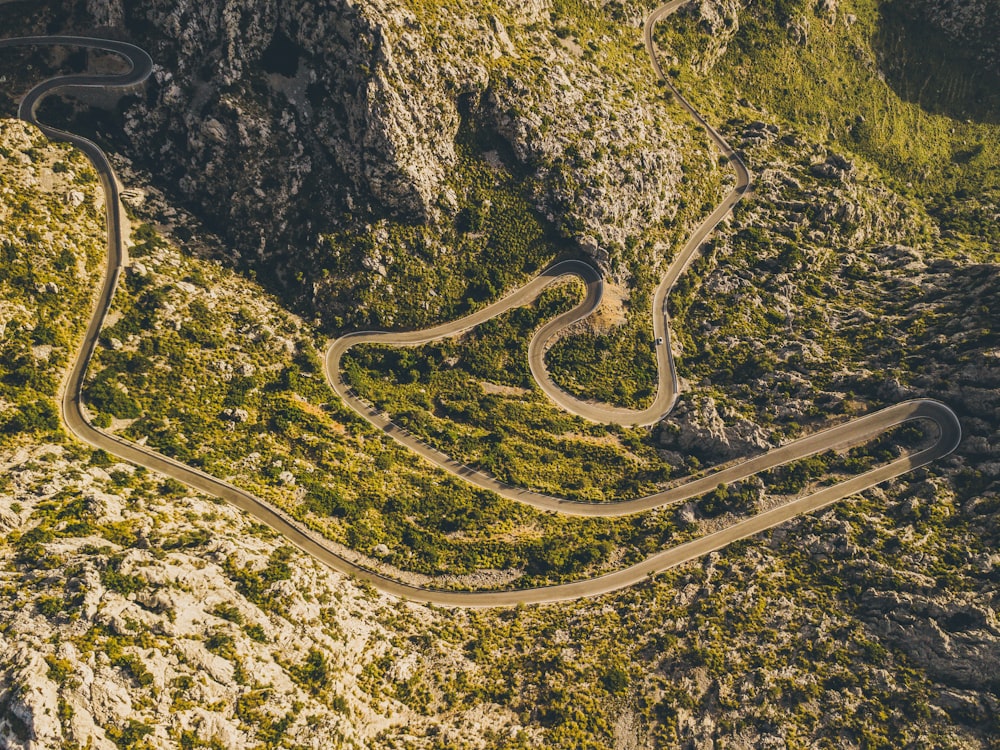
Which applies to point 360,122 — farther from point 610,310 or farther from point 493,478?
point 493,478

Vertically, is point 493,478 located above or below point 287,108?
below

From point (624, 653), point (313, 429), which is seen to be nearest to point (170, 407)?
point (313, 429)

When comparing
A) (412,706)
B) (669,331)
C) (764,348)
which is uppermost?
(764,348)

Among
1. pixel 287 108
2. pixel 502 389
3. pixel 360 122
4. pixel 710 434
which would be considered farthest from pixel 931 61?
pixel 287 108

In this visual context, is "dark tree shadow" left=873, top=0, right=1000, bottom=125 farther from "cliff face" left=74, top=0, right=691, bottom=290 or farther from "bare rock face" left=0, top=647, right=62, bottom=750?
"bare rock face" left=0, top=647, right=62, bottom=750

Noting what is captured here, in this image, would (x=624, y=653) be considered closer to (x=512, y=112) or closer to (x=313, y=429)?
(x=313, y=429)

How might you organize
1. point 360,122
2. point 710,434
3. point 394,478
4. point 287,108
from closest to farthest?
point 394,478 → point 360,122 → point 287,108 → point 710,434

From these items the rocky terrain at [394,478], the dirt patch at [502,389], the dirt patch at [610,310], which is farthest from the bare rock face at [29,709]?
the dirt patch at [610,310]

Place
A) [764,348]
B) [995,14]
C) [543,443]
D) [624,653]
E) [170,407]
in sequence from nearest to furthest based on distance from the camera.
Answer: [624,653], [170,407], [543,443], [764,348], [995,14]
